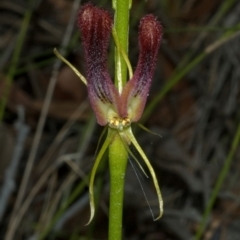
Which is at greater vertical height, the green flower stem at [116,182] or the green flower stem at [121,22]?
the green flower stem at [121,22]

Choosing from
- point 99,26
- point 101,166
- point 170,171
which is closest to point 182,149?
point 170,171

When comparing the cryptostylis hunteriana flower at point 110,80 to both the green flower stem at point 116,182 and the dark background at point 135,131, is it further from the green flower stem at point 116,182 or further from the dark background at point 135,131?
the dark background at point 135,131

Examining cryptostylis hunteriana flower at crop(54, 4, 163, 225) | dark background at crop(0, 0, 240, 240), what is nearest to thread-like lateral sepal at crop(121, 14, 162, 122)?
cryptostylis hunteriana flower at crop(54, 4, 163, 225)

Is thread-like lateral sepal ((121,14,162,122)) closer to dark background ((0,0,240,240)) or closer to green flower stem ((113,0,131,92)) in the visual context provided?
green flower stem ((113,0,131,92))

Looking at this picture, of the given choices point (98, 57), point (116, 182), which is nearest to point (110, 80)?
point (98, 57)

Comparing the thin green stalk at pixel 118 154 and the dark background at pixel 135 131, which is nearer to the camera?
the thin green stalk at pixel 118 154

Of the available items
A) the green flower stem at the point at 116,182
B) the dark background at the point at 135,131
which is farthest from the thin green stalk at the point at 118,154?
the dark background at the point at 135,131
